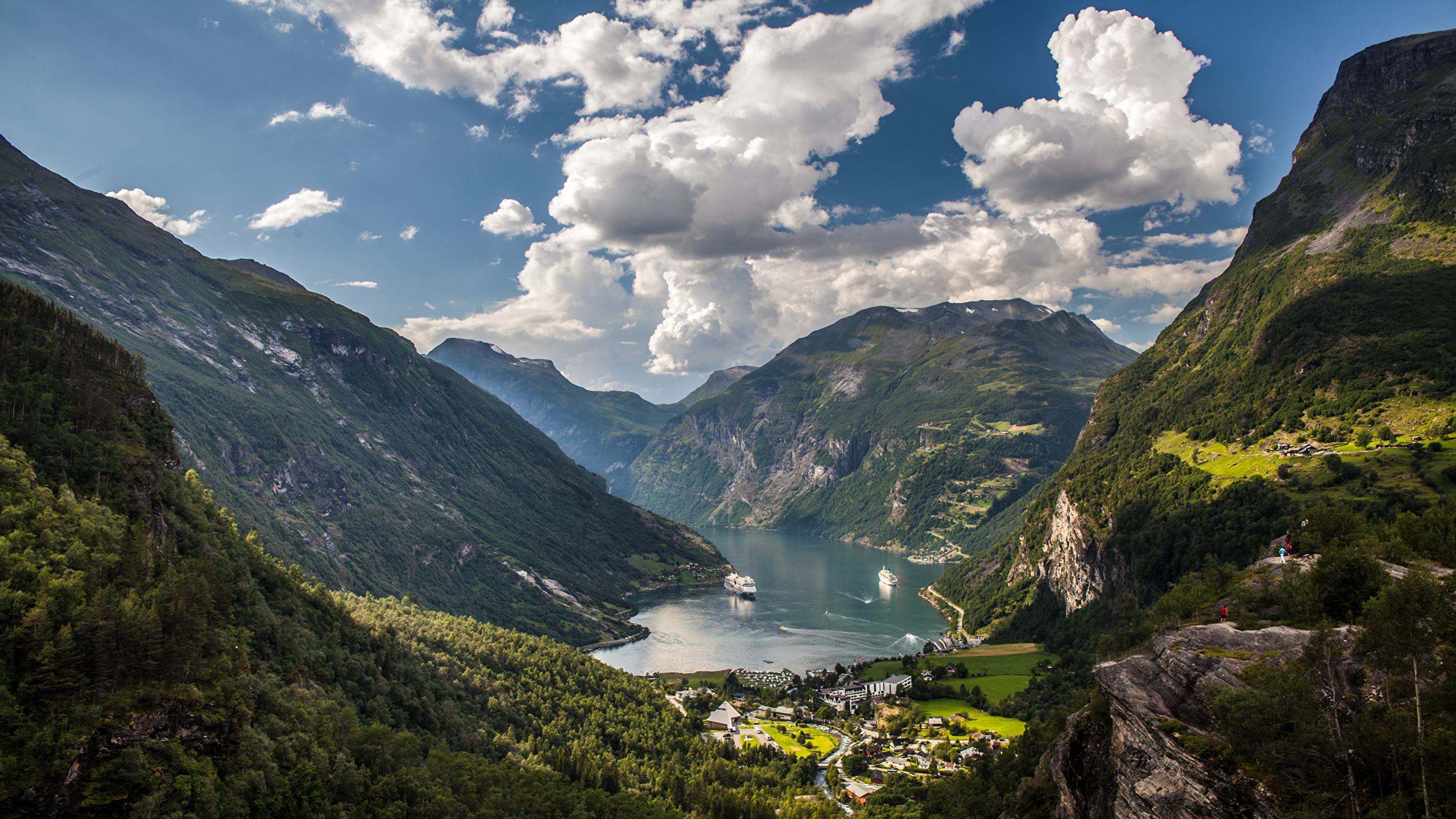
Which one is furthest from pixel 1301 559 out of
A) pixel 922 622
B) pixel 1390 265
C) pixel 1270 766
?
pixel 922 622

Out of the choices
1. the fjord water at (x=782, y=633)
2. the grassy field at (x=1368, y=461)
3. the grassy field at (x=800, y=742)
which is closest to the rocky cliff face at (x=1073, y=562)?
the grassy field at (x=1368, y=461)

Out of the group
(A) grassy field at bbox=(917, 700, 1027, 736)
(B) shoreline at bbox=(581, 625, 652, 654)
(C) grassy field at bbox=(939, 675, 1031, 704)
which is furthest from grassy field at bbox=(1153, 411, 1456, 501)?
(B) shoreline at bbox=(581, 625, 652, 654)

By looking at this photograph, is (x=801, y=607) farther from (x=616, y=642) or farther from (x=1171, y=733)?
(x=1171, y=733)

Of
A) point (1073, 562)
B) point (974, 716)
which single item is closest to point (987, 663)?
point (1073, 562)

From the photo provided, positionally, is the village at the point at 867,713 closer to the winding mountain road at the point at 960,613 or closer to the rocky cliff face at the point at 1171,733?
the winding mountain road at the point at 960,613

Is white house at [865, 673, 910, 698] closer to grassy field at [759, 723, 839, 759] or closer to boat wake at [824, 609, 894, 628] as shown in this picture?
grassy field at [759, 723, 839, 759]
